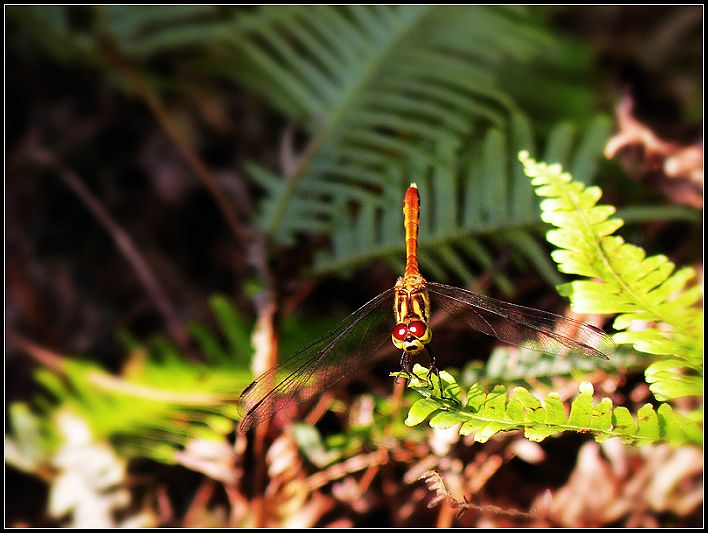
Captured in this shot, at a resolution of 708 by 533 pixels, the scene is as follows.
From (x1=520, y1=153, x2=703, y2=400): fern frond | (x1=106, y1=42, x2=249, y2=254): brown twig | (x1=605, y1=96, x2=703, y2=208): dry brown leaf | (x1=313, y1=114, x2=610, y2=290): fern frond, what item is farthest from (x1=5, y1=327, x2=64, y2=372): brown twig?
(x1=605, y1=96, x2=703, y2=208): dry brown leaf

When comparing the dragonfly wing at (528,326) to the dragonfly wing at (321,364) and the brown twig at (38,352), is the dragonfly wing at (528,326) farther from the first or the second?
the brown twig at (38,352)

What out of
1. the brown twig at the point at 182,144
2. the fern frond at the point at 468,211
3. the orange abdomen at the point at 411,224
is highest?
the brown twig at the point at 182,144

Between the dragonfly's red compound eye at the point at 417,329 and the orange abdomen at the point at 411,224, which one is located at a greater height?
the orange abdomen at the point at 411,224

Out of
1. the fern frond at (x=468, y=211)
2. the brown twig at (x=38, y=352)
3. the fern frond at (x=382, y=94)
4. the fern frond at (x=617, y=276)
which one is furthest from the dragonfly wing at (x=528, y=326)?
the brown twig at (x=38, y=352)

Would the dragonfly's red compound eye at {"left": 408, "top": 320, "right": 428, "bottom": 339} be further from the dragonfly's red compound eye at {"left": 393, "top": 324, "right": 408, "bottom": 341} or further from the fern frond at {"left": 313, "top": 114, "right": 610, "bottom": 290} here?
the fern frond at {"left": 313, "top": 114, "right": 610, "bottom": 290}

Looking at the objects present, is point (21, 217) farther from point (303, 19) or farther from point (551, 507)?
point (551, 507)

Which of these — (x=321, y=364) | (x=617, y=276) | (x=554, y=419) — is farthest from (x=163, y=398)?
(x=617, y=276)

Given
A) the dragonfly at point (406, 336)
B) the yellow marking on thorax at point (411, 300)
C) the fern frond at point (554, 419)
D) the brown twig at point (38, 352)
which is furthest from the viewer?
the brown twig at point (38, 352)
